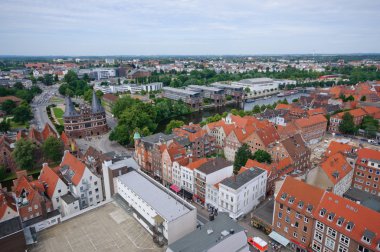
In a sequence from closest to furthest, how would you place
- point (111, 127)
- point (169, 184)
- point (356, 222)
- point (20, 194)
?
1. point (356, 222)
2. point (20, 194)
3. point (169, 184)
4. point (111, 127)

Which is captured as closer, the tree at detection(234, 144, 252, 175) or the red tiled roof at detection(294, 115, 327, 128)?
the tree at detection(234, 144, 252, 175)

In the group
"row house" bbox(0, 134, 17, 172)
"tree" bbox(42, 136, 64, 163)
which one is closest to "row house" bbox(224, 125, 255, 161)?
"tree" bbox(42, 136, 64, 163)

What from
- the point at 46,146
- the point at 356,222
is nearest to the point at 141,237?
the point at 356,222

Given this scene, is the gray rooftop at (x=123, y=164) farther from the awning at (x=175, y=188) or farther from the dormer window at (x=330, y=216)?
the dormer window at (x=330, y=216)

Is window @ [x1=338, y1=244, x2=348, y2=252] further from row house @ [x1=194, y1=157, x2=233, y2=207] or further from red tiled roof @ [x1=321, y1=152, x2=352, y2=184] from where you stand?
row house @ [x1=194, y1=157, x2=233, y2=207]

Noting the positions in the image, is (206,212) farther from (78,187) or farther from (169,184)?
(78,187)

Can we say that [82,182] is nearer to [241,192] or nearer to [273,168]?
[241,192]
